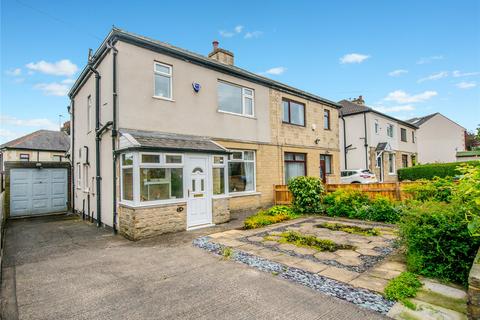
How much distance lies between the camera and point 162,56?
9.04 m

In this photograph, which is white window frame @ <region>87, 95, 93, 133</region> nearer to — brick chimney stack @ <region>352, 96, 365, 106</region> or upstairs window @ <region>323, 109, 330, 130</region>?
upstairs window @ <region>323, 109, 330, 130</region>

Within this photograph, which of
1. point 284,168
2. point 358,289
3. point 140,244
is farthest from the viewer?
point 284,168

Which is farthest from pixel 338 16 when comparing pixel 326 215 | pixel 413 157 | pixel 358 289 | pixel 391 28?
pixel 413 157

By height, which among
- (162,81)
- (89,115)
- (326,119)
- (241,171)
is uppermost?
(162,81)

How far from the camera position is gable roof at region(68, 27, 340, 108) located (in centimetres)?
822

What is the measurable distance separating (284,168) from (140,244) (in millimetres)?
8658

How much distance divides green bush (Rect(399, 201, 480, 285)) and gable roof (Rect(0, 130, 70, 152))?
113 feet

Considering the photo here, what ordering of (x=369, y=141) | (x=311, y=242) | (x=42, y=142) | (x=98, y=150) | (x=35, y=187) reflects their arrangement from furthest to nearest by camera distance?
(x=42, y=142) < (x=369, y=141) < (x=35, y=187) < (x=98, y=150) < (x=311, y=242)

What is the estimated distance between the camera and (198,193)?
28.7 feet

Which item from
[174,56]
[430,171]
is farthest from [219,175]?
[430,171]

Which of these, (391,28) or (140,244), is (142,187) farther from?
(391,28)

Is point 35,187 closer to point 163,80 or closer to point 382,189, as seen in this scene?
point 163,80

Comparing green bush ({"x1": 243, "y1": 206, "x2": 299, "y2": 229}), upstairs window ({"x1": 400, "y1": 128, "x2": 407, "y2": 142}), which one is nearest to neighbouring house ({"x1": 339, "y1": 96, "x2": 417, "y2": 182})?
upstairs window ({"x1": 400, "y1": 128, "x2": 407, "y2": 142})

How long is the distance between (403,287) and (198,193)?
638 centimetres
